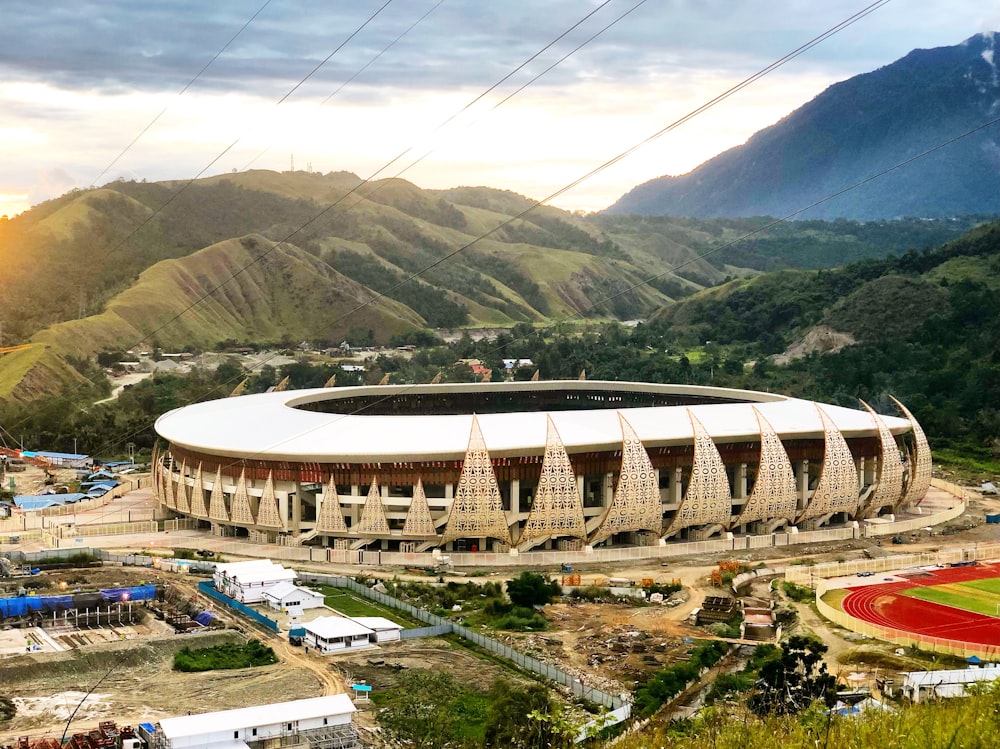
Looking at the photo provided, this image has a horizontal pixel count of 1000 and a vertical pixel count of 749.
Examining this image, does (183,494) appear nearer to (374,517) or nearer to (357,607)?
(374,517)

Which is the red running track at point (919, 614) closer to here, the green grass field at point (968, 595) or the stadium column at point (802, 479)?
the green grass field at point (968, 595)

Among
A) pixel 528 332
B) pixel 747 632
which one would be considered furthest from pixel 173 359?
pixel 747 632

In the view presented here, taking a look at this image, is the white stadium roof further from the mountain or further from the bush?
the mountain

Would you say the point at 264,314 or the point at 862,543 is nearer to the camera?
the point at 862,543

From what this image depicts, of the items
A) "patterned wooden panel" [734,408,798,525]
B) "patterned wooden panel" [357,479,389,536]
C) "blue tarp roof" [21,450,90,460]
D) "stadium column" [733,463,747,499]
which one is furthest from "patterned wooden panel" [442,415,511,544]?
"blue tarp roof" [21,450,90,460]

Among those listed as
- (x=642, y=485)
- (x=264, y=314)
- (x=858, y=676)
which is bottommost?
(x=858, y=676)

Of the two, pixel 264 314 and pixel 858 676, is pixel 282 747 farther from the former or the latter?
pixel 264 314
